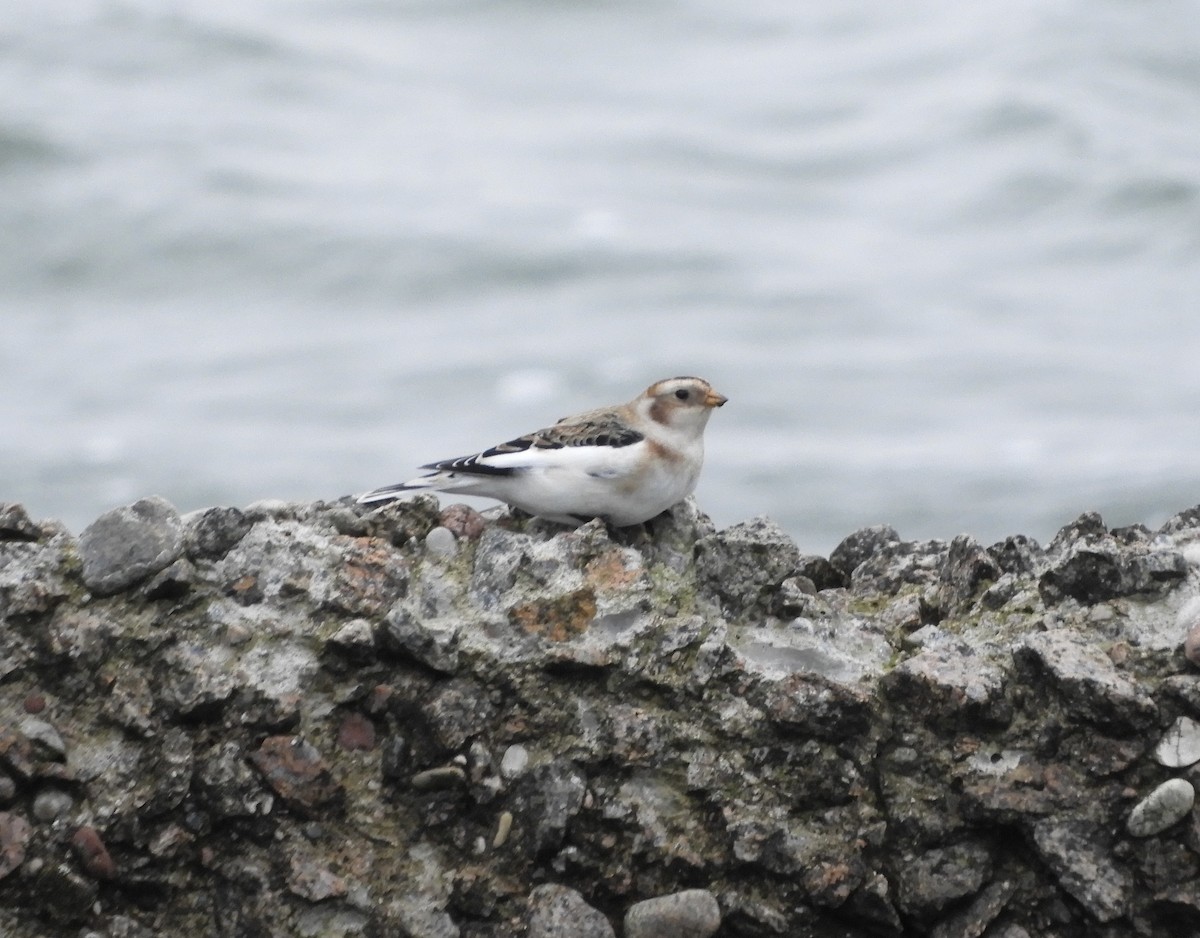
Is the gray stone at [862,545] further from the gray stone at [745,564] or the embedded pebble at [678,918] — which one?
the embedded pebble at [678,918]

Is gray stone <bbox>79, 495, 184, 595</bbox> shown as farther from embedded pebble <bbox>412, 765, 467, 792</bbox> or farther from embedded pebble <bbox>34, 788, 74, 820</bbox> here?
embedded pebble <bbox>412, 765, 467, 792</bbox>

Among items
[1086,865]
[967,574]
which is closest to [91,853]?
[1086,865]

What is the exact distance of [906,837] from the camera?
4105 millimetres

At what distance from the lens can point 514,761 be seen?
13.7 ft

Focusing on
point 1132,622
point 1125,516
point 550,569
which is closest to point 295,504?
point 550,569

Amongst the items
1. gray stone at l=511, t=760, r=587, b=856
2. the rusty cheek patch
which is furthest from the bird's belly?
gray stone at l=511, t=760, r=587, b=856

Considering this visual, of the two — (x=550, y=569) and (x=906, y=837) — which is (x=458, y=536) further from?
(x=906, y=837)

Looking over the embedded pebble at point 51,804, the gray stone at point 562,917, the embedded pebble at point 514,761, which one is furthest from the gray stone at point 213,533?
the gray stone at point 562,917

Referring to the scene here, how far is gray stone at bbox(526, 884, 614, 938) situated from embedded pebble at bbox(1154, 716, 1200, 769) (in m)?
1.27

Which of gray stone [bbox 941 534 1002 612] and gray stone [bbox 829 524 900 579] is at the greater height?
gray stone [bbox 941 534 1002 612]

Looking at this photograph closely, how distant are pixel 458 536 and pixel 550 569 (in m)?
0.36

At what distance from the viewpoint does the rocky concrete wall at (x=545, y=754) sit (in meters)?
4.01

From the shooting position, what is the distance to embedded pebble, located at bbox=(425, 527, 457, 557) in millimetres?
4707

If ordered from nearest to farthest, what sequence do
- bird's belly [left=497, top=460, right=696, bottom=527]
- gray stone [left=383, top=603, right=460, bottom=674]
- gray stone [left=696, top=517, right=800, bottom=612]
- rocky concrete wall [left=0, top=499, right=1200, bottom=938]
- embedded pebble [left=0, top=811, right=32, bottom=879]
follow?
1. embedded pebble [left=0, top=811, right=32, bottom=879]
2. rocky concrete wall [left=0, top=499, right=1200, bottom=938]
3. gray stone [left=383, top=603, right=460, bottom=674]
4. gray stone [left=696, top=517, right=800, bottom=612]
5. bird's belly [left=497, top=460, right=696, bottom=527]
